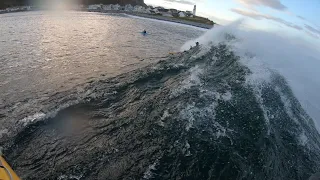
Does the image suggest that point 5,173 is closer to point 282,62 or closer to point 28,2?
point 282,62

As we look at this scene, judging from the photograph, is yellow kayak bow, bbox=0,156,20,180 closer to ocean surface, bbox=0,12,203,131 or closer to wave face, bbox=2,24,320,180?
wave face, bbox=2,24,320,180

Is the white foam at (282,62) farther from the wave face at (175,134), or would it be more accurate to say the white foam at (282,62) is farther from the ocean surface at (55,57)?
the ocean surface at (55,57)

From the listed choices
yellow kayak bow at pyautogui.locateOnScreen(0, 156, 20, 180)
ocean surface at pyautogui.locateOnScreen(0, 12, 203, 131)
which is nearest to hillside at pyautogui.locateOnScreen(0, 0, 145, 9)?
ocean surface at pyautogui.locateOnScreen(0, 12, 203, 131)

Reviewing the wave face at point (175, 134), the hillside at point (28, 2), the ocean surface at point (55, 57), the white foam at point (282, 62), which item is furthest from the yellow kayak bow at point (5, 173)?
the hillside at point (28, 2)

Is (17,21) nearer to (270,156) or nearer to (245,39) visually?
(245,39)

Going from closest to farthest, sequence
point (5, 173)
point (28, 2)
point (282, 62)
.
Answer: point (5, 173), point (282, 62), point (28, 2)

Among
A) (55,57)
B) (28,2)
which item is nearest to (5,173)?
(55,57)
